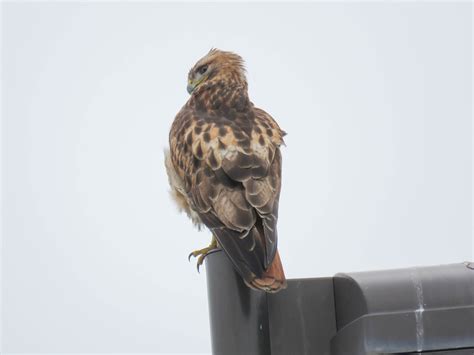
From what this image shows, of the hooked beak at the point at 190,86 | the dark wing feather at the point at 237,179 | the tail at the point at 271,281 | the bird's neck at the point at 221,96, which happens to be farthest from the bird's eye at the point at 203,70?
the tail at the point at 271,281

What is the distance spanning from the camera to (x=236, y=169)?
15.2ft

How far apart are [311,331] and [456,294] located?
0.60 metres

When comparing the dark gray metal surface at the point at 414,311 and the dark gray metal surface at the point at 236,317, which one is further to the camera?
the dark gray metal surface at the point at 236,317

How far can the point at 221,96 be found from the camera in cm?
581

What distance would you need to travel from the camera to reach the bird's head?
6.20 metres

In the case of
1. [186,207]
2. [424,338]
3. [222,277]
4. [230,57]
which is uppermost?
[230,57]

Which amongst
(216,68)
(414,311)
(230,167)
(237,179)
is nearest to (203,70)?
(216,68)

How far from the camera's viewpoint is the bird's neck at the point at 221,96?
18.8 ft

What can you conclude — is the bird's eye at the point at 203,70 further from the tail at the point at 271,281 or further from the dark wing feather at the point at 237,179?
the tail at the point at 271,281

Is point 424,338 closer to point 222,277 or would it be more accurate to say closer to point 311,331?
point 311,331

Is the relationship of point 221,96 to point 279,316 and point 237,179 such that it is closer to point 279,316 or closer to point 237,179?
point 237,179

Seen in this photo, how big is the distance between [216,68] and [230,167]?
1802mm

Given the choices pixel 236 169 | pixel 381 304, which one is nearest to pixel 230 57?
pixel 236 169

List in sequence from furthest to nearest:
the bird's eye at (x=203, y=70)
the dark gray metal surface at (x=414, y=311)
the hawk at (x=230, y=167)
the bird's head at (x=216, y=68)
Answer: the bird's eye at (x=203, y=70), the bird's head at (x=216, y=68), the hawk at (x=230, y=167), the dark gray metal surface at (x=414, y=311)
